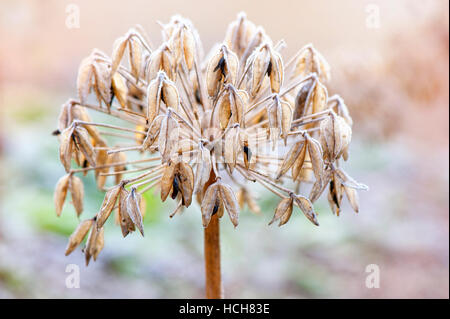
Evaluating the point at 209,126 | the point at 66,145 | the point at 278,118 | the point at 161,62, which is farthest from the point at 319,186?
the point at 66,145

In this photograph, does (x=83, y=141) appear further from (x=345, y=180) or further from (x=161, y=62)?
(x=345, y=180)

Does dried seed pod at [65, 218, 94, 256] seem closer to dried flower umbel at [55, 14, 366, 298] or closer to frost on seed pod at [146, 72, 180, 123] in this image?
dried flower umbel at [55, 14, 366, 298]

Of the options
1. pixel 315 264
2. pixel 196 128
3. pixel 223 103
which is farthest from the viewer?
pixel 315 264

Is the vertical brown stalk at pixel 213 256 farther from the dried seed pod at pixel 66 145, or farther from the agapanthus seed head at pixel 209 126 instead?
the dried seed pod at pixel 66 145

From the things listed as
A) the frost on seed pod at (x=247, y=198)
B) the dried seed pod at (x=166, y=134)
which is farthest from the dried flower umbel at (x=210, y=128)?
the frost on seed pod at (x=247, y=198)

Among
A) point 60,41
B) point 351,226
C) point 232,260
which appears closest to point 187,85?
point 232,260

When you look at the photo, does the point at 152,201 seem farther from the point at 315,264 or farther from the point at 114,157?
the point at 114,157

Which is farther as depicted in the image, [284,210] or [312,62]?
[312,62]

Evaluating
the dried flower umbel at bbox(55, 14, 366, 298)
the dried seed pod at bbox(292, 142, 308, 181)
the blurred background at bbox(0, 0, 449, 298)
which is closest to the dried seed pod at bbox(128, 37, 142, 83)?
the dried flower umbel at bbox(55, 14, 366, 298)
